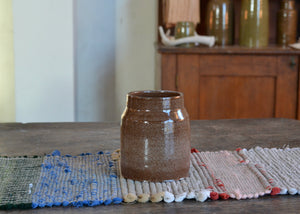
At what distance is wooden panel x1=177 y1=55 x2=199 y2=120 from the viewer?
7.29ft

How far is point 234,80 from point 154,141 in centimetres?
164

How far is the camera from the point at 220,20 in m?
2.44

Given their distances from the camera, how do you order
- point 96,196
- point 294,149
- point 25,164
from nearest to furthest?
point 96,196
point 25,164
point 294,149

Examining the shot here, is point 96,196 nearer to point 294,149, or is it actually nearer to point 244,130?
point 294,149

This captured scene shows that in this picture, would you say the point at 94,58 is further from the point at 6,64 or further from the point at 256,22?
the point at 256,22

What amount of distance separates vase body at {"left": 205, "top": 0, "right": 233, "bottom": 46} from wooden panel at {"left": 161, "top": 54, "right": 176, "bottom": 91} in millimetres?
378

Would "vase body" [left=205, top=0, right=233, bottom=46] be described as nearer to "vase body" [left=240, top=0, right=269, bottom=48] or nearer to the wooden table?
"vase body" [left=240, top=0, right=269, bottom=48]

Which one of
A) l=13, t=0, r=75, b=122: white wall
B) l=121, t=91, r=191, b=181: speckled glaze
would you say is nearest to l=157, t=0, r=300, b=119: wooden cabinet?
l=13, t=0, r=75, b=122: white wall

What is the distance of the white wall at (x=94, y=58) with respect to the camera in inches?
109

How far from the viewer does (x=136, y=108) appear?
2.32 feet

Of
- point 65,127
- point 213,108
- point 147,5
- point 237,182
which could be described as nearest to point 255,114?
point 213,108

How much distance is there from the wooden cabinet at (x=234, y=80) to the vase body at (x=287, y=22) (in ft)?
0.91

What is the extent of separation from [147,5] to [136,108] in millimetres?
2127

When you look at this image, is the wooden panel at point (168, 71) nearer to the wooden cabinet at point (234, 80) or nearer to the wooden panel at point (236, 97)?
the wooden cabinet at point (234, 80)
